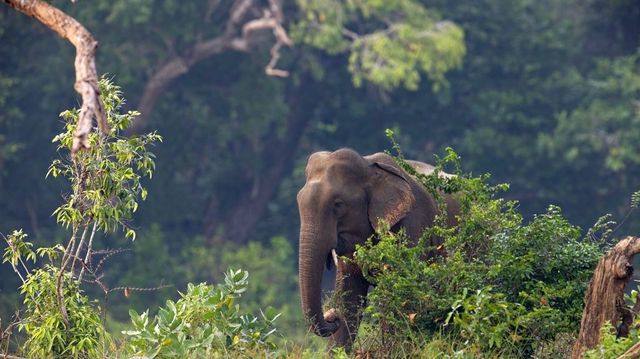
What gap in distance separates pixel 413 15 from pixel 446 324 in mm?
14058

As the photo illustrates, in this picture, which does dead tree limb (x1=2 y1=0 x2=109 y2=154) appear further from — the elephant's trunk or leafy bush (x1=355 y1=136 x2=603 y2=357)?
the elephant's trunk

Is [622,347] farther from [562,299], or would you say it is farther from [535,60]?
[535,60]

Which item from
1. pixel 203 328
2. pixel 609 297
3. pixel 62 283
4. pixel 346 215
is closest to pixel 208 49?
pixel 346 215

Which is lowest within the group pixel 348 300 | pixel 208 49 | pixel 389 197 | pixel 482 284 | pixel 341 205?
pixel 348 300

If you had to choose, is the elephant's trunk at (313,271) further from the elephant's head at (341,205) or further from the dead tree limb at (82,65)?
the dead tree limb at (82,65)

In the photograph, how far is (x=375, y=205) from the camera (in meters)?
10.6

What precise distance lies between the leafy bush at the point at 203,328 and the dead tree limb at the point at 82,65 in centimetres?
238

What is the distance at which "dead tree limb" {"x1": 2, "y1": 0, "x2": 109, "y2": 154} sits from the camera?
19.5ft

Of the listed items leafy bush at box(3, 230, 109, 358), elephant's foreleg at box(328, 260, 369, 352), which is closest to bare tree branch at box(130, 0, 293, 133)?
elephant's foreleg at box(328, 260, 369, 352)

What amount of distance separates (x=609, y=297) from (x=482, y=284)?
1367mm

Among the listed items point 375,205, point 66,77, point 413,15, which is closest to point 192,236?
point 66,77

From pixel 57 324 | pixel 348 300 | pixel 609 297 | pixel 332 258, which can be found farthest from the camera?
pixel 332 258

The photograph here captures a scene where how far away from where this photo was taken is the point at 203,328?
8719 millimetres

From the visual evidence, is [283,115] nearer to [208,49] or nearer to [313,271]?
[208,49]
